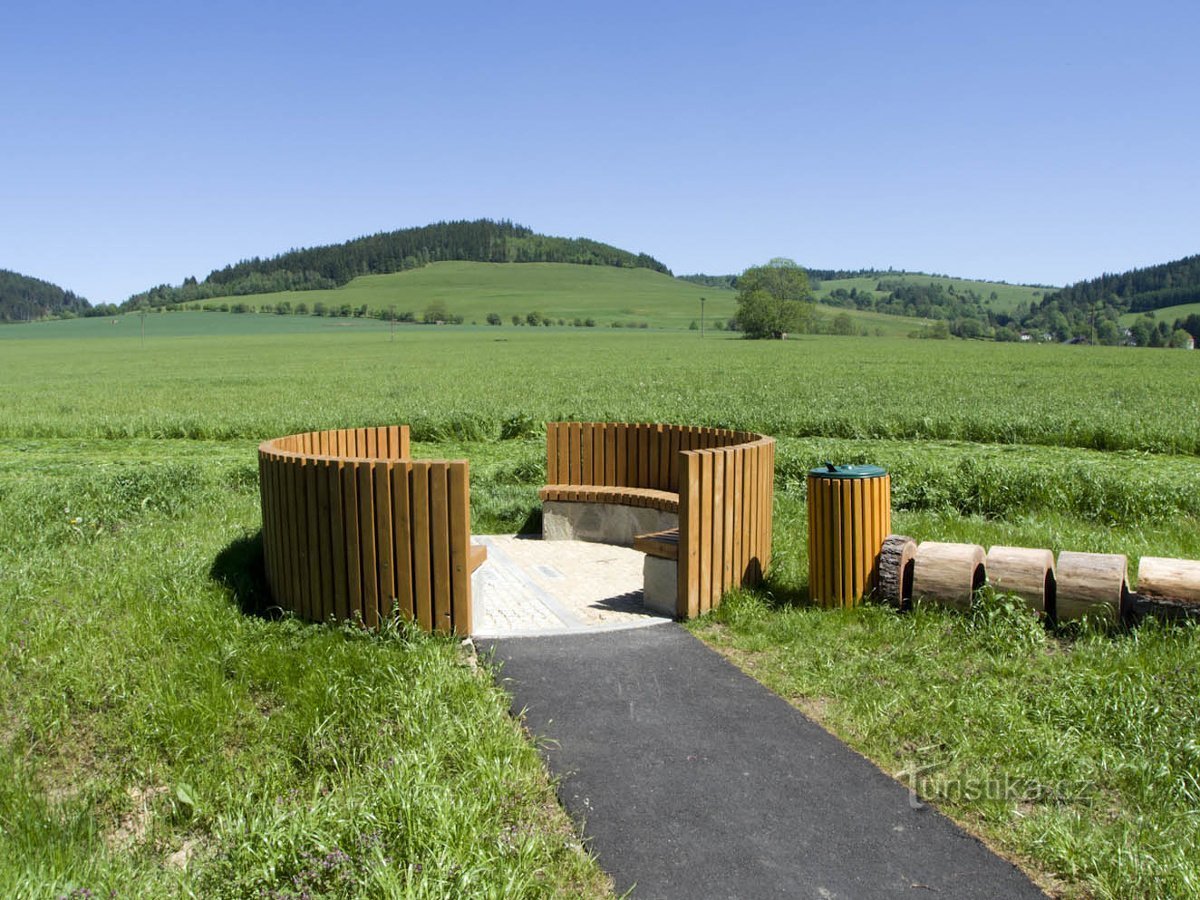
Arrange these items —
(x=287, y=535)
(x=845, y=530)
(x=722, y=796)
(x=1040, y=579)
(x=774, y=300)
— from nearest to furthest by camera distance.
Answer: (x=722, y=796)
(x=1040, y=579)
(x=287, y=535)
(x=845, y=530)
(x=774, y=300)

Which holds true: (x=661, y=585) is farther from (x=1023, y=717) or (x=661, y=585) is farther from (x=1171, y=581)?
(x=1171, y=581)

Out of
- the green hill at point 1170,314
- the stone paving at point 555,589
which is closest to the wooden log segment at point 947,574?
the stone paving at point 555,589

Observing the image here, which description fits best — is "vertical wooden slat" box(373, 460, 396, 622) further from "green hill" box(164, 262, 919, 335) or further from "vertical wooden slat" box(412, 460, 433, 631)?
"green hill" box(164, 262, 919, 335)

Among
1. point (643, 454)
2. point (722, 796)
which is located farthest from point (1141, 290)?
point (722, 796)

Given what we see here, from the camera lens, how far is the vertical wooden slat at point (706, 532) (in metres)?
6.23

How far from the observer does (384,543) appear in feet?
18.5

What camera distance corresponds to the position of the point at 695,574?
6285mm

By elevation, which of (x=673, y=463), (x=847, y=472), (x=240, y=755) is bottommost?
(x=240, y=755)

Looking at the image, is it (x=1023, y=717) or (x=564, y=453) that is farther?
(x=564, y=453)

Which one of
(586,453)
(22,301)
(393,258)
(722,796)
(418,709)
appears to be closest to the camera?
(722,796)

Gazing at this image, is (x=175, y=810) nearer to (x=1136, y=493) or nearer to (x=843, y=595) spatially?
(x=843, y=595)

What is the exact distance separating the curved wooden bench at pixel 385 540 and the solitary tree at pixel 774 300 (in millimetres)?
87626

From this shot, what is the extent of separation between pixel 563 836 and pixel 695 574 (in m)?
2.94

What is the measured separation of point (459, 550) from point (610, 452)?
4167 millimetres
